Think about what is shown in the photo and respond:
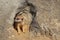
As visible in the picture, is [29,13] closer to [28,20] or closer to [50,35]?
[28,20]

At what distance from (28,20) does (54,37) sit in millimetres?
244

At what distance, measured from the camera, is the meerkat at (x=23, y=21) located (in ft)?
5.58

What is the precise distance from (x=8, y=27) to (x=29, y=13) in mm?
224

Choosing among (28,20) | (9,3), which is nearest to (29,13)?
(28,20)

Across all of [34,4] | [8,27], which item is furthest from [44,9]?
[8,27]

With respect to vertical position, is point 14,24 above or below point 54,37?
above

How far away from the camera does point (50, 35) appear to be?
70.9 inches

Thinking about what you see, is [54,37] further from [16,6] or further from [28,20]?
[16,6]

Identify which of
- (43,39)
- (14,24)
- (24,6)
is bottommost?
(43,39)

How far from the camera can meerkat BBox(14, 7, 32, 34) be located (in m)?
1.70

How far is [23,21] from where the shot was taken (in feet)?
5.67

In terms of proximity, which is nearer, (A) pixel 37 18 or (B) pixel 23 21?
(B) pixel 23 21

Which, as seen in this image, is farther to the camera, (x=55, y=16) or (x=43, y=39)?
(x=55, y=16)

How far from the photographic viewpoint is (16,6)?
1.75m
